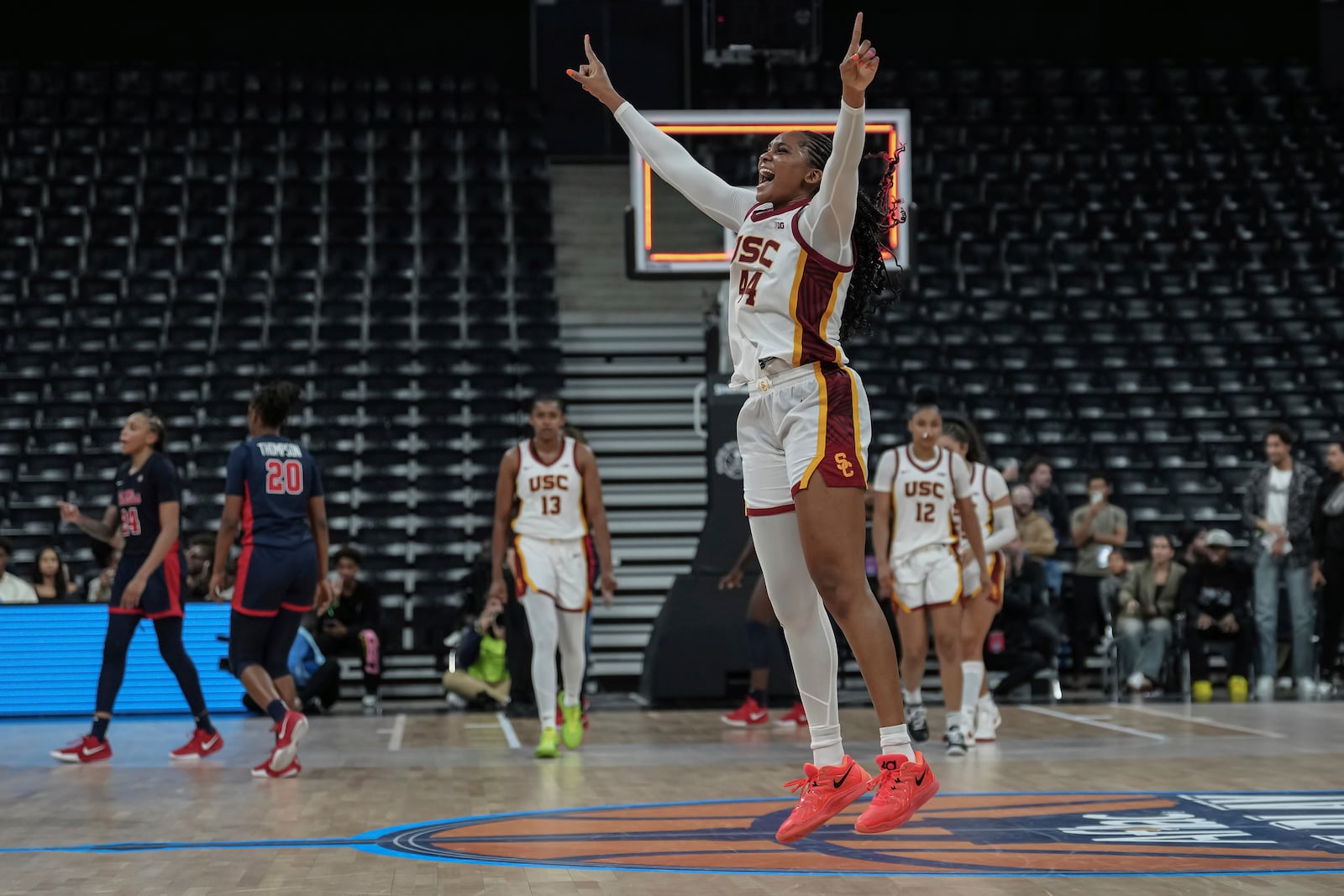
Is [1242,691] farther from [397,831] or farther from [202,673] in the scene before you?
[397,831]

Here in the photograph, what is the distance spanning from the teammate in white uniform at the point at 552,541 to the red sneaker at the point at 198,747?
5.52 ft

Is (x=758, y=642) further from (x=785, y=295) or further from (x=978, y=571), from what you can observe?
(x=785, y=295)

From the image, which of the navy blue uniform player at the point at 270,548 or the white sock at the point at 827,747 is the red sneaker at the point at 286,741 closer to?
the navy blue uniform player at the point at 270,548

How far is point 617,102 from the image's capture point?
4539 millimetres

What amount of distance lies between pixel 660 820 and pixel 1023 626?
6335 millimetres

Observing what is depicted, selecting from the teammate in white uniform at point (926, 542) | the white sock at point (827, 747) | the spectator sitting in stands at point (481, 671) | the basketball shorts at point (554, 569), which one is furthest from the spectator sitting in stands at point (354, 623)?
the white sock at point (827, 747)

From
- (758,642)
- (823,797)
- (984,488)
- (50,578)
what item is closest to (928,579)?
(984,488)

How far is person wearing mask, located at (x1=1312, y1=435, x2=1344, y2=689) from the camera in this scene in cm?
1141

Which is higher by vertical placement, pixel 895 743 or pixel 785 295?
pixel 785 295

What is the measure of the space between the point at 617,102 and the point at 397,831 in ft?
8.16

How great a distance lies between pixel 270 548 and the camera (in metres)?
7.21

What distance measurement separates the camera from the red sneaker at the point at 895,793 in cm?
391

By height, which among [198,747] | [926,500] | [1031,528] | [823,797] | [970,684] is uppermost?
[926,500]

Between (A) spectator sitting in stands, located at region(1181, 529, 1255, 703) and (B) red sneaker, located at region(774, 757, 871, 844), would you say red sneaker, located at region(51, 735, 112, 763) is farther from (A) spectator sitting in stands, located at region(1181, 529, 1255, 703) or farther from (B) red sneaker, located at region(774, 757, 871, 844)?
(A) spectator sitting in stands, located at region(1181, 529, 1255, 703)
